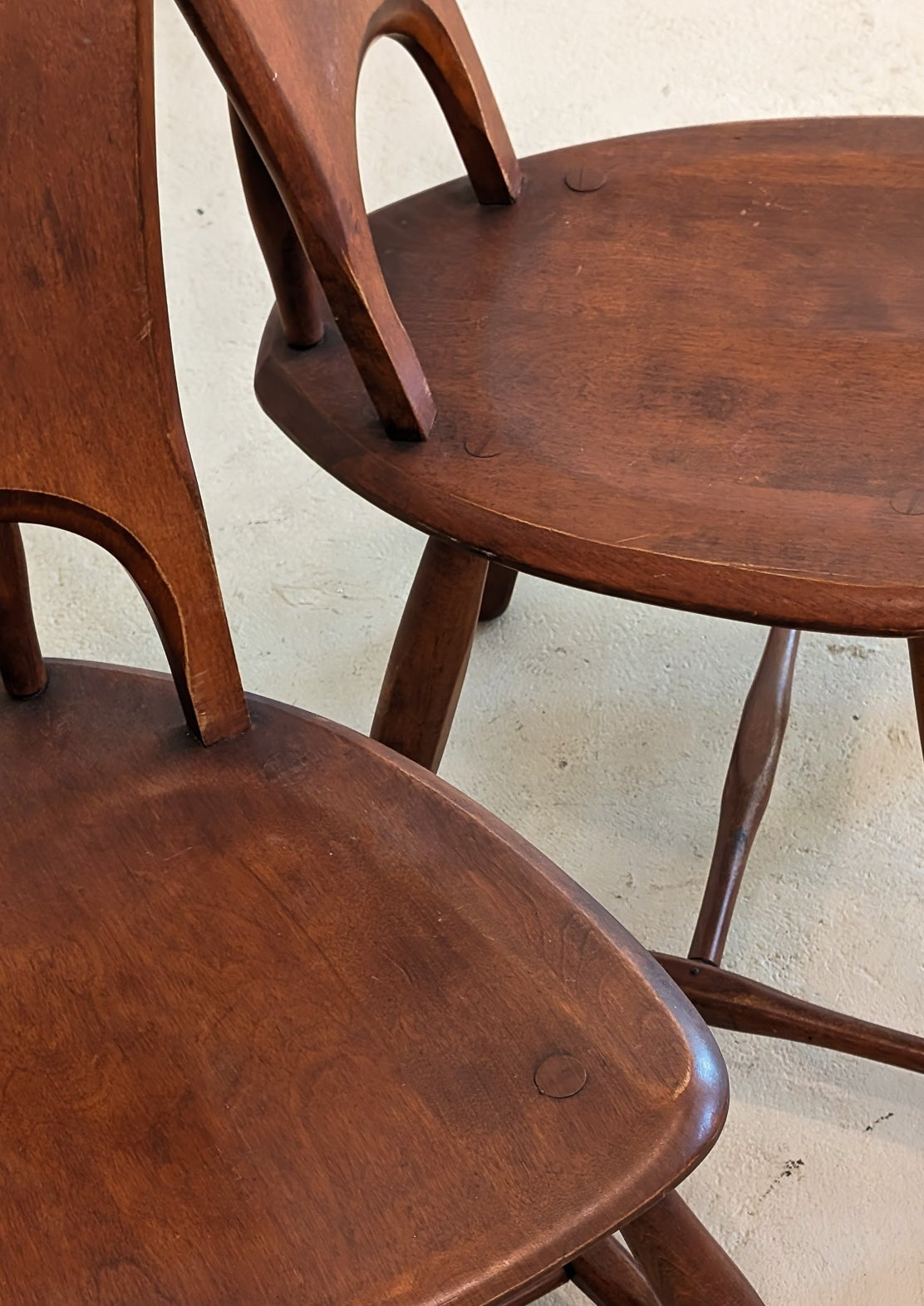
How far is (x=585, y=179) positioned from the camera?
949mm

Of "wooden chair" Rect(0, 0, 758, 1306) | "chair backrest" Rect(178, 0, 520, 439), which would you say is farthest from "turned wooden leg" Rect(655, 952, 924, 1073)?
"chair backrest" Rect(178, 0, 520, 439)

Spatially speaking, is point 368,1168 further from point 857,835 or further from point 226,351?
point 226,351

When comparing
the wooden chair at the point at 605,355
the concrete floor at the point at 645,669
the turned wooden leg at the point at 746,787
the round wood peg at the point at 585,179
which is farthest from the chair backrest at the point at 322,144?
the concrete floor at the point at 645,669

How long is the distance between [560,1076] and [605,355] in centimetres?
41

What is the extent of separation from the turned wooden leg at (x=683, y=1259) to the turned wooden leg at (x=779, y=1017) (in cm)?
32

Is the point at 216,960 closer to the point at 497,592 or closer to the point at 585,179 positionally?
the point at 585,179

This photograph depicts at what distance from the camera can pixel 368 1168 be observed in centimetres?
53

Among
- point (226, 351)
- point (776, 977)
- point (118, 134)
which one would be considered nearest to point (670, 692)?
point (776, 977)

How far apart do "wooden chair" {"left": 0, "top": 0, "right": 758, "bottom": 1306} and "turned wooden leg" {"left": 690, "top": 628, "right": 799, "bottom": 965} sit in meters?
0.41

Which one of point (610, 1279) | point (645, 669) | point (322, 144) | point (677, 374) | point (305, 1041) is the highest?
point (322, 144)

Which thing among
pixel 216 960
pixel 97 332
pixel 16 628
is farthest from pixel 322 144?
pixel 216 960

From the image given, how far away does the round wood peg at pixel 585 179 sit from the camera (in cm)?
94

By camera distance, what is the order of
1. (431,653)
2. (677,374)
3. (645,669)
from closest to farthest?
(677,374) → (431,653) → (645,669)

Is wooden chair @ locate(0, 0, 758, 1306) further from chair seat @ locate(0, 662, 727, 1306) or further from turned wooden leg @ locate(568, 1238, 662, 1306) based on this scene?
turned wooden leg @ locate(568, 1238, 662, 1306)
